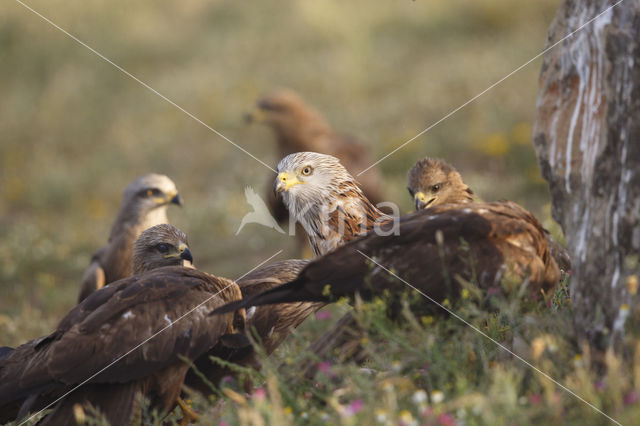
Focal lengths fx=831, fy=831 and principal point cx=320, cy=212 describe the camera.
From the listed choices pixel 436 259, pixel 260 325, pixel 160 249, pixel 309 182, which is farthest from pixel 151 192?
pixel 436 259

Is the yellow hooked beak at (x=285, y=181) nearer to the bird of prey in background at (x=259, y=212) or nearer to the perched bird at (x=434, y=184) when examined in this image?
the perched bird at (x=434, y=184)

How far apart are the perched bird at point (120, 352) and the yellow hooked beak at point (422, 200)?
1.51 metres

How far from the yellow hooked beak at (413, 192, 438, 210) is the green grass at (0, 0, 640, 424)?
126 cm

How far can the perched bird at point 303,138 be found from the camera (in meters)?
8.86

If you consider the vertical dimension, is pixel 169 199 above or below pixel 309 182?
above

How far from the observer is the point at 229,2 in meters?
18.6

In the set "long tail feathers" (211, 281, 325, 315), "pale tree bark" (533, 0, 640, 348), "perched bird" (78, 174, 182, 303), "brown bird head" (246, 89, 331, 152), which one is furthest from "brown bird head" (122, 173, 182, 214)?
"pale tree bark" (533, 0, 640, 348)

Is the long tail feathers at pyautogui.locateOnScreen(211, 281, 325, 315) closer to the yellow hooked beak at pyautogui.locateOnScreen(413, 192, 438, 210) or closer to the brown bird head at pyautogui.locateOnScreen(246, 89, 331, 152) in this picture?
the yellow hooked beak at pyautogui.locateOnScreen(413, 192, 438, 210)

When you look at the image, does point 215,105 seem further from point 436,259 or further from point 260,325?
point 436,259

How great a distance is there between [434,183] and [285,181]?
3.41ft

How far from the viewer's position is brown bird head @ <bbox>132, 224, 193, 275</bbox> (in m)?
5.89

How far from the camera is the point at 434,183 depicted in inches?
219

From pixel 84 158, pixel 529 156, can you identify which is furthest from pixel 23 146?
pixel 529 156

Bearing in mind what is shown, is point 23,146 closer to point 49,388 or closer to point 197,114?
point 197,114
